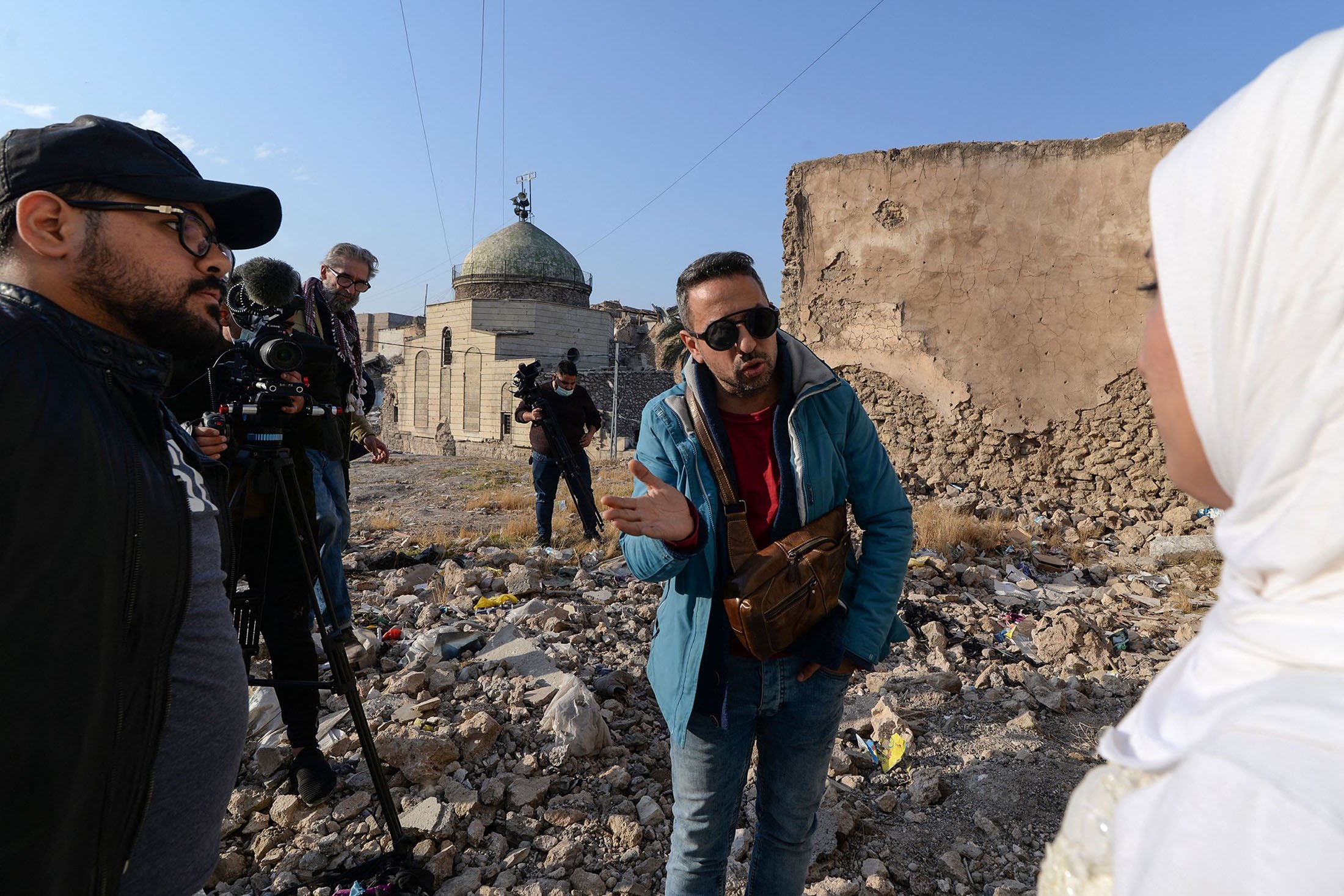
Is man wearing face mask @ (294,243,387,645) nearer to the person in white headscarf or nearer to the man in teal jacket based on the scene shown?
the man in teal jacket

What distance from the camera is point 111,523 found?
1.10m

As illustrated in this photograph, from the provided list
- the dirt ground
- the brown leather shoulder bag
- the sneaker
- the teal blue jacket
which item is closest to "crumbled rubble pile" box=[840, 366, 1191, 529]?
the dirt ground

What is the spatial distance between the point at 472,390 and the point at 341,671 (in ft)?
84.2

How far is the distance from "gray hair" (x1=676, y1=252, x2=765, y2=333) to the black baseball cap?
0.97 m

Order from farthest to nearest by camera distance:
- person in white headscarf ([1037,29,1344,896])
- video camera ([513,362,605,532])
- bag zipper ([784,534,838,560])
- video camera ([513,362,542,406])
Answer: video camera ([513,362,542,406])
video camera ([513,362,605,532])
bag zipper ([784,534,838,560])
person in white headscarf ([1037,29,1344,896])

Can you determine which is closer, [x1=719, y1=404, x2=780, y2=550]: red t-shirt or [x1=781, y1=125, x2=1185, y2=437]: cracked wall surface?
[x1=719, y1=404, x2=780, y2=550]: red t-shirt

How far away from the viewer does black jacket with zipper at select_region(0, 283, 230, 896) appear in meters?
1.01

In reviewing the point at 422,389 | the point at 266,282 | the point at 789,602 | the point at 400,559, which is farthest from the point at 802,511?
the point at 422,389

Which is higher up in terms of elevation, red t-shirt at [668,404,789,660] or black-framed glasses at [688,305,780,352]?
black-framed glasses at [688,305,780,352]

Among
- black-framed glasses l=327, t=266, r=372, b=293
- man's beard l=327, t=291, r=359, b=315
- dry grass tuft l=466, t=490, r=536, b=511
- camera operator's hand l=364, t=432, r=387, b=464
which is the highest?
black-framed glasses l=327, t=266, r=372, b=293

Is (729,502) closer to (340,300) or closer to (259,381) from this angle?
(259,381)

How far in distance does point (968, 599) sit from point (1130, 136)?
4602 mm

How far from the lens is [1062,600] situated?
4.84 metres

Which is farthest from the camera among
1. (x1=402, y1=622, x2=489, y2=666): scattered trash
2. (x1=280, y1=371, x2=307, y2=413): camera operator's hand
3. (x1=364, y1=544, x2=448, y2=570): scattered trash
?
(x1=364, y1=544, x2=448, y2=570): scattered trash
